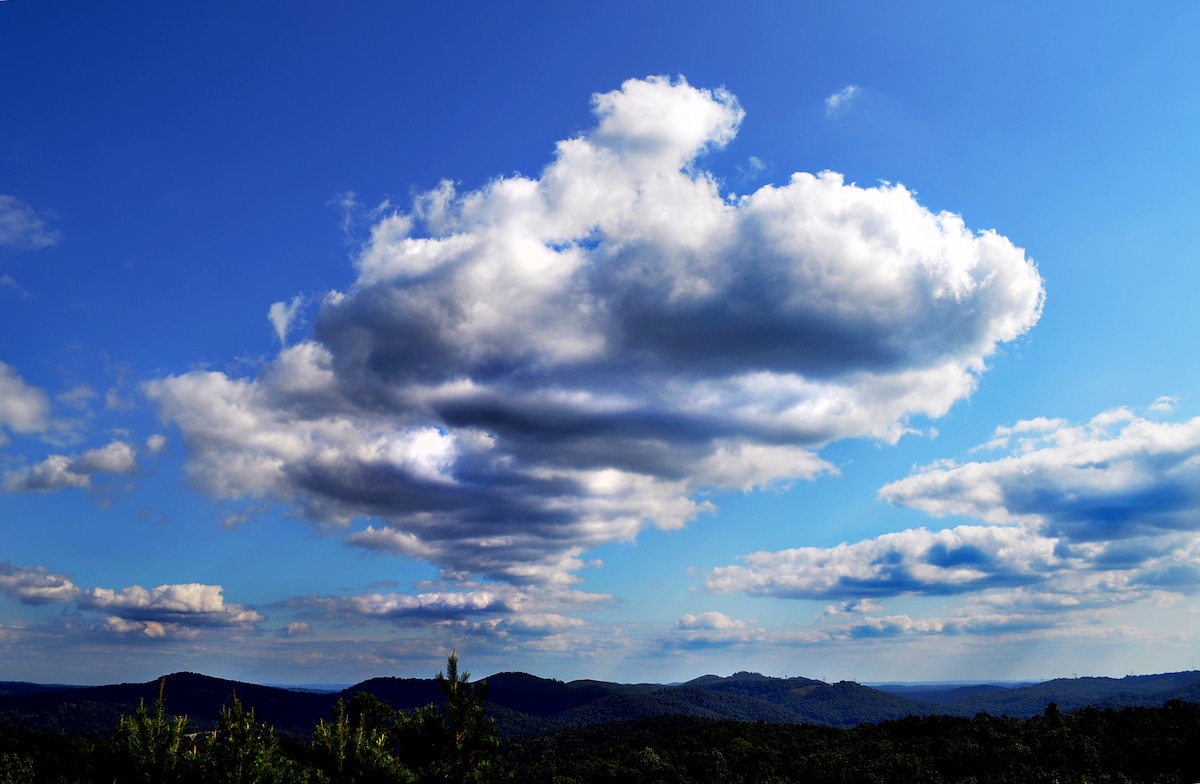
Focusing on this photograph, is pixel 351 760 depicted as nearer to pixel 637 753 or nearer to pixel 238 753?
pixel 238 753

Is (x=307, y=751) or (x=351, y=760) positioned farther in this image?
(x=307, y=751)

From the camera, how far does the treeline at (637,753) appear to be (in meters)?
32.3

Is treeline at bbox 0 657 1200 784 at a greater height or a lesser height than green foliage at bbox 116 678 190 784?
lesser

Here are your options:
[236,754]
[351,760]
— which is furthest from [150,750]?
[351,760]

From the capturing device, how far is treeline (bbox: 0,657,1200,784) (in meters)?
32.3

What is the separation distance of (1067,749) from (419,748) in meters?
80.3

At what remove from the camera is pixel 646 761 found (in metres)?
121

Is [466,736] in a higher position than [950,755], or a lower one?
higher

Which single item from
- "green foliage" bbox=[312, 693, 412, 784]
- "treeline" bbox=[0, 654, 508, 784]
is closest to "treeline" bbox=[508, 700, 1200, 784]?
"treeline" bbox=[0, 654, 508, 784]

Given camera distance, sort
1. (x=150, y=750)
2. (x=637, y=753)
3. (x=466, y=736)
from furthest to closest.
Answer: (x=637, y=753) < (x=466, y=736) < (x=150, y=750)

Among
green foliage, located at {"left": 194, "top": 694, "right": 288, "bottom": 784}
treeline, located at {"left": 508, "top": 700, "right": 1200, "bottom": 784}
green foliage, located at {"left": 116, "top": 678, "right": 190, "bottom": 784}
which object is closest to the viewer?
green foliage, located at {"left": 116, "top": 678, "right": 190, "bottom": 784}

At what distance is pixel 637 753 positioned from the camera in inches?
5251

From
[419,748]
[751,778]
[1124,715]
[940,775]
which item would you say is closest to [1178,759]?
[940,775]

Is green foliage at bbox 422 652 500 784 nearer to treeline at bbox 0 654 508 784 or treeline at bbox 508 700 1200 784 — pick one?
treeline at bbox 0 654 508 784
